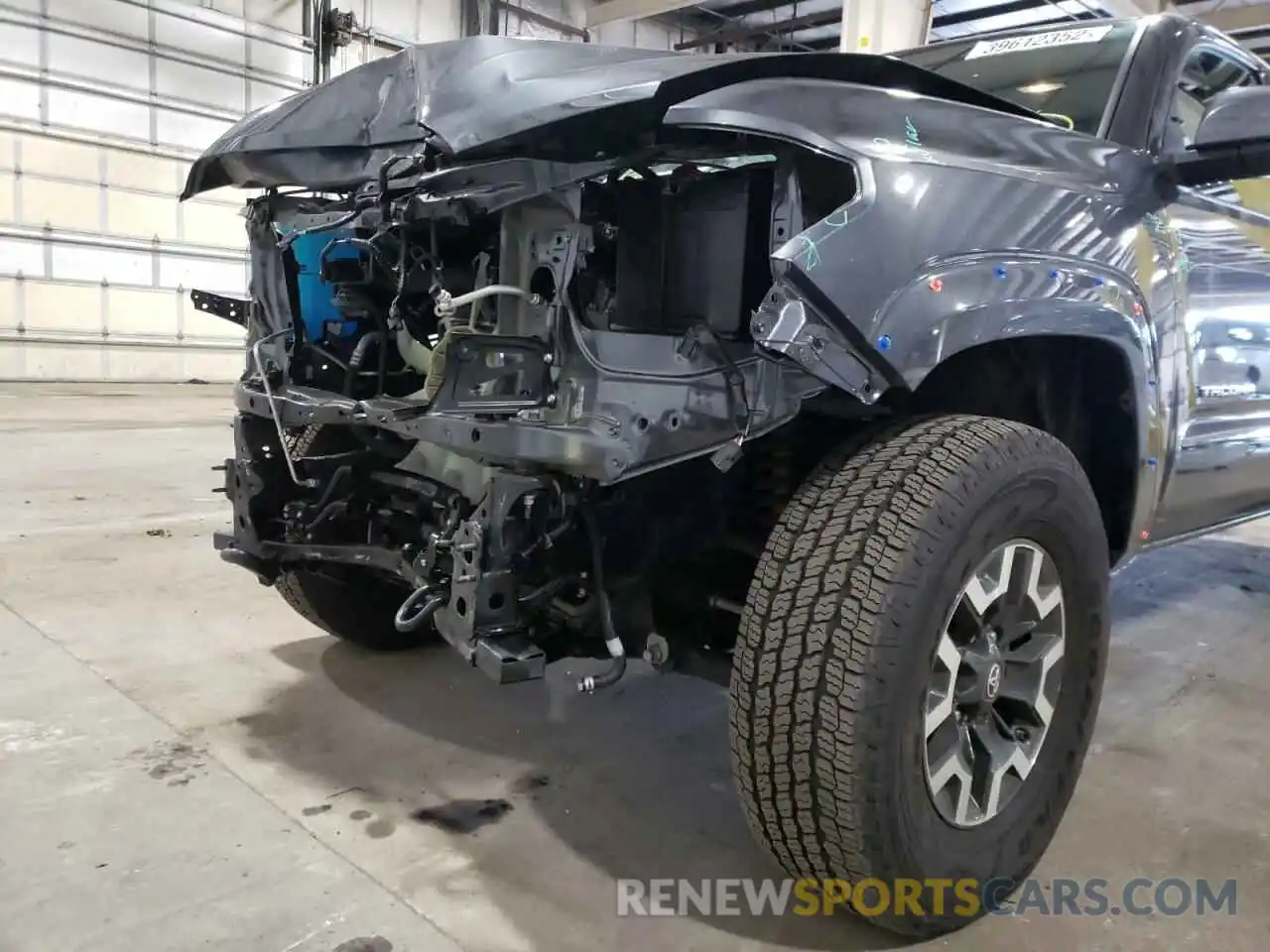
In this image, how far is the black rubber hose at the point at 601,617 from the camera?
1814mm

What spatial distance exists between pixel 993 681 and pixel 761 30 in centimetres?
1592

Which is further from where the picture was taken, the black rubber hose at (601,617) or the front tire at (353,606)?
the front tire at (353,606)

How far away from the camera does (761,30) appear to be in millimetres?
15773

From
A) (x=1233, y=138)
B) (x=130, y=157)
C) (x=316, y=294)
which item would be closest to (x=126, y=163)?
(x=130, y=157)

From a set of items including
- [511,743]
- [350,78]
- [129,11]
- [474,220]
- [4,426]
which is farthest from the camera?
[129,11]

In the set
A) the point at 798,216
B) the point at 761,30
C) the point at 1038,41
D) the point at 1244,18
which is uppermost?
the point at 761,30

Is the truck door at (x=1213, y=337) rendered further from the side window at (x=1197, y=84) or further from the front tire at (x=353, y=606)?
the front tire at (x=353, y=606)

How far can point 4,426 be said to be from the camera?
7.70 m

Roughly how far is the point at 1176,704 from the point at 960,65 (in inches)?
74.5

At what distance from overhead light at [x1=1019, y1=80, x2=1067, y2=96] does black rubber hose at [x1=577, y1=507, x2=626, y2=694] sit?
5.51 ft

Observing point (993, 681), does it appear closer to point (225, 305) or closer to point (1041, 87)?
point (1041, 87)

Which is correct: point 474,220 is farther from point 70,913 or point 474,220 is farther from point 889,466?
point 70,913

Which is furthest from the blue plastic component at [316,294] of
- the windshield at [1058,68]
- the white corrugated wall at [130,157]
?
the white corrugated wall at [130,157]

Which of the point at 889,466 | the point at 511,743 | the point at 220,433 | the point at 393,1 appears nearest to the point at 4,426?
the point at 220,433
